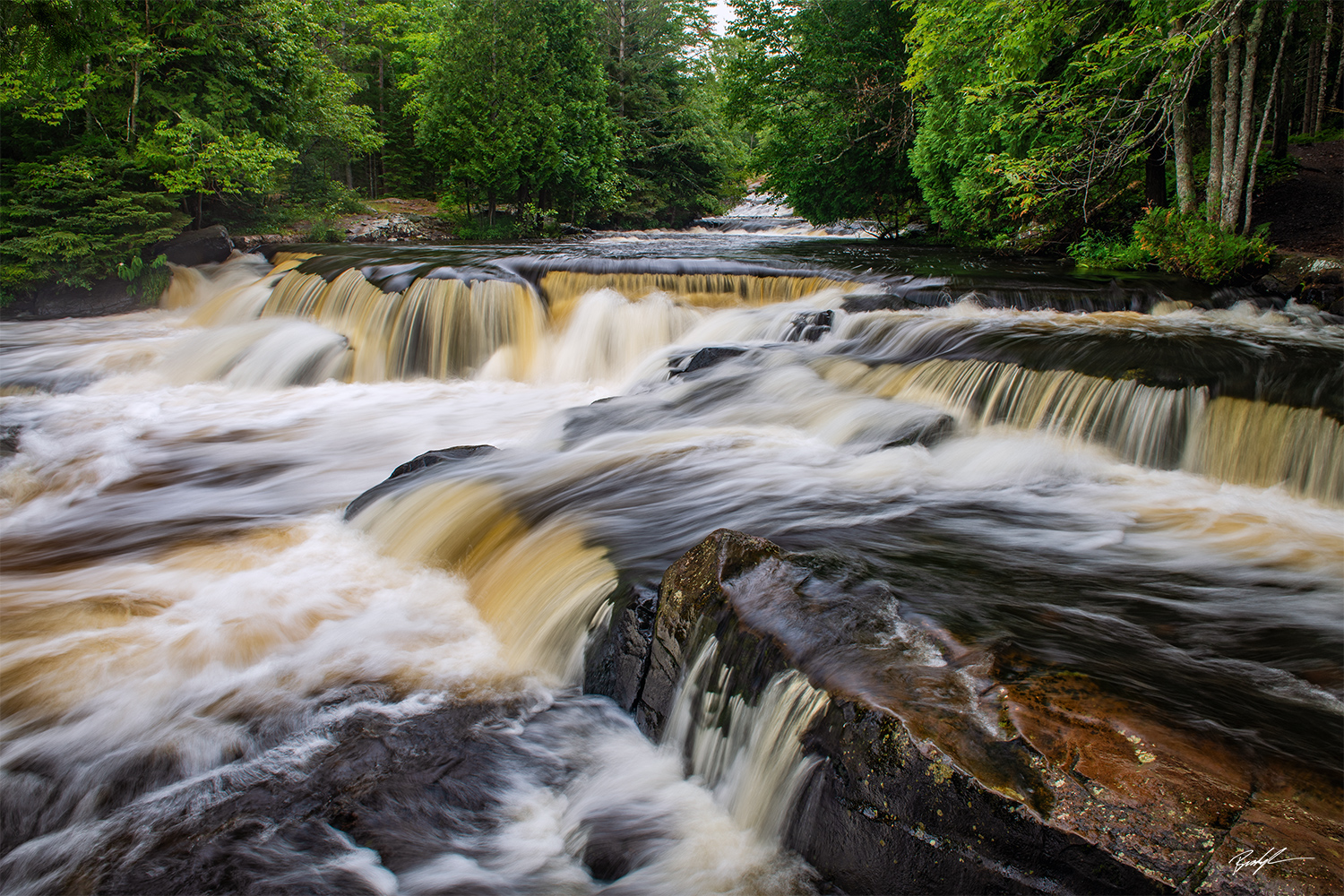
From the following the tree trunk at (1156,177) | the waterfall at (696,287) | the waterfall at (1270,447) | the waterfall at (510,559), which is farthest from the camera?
the tree trunk at (1156,177)

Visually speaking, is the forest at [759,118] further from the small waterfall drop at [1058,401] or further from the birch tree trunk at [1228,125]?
the small waterfall drop at [1058,401]

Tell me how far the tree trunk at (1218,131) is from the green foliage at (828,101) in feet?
23.1

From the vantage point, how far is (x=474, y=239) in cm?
1983

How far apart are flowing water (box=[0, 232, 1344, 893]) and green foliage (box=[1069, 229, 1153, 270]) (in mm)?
1635

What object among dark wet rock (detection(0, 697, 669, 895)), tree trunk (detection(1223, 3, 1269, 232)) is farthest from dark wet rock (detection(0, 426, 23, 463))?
tree trunk (detection(1223, 3, 1269, 232))

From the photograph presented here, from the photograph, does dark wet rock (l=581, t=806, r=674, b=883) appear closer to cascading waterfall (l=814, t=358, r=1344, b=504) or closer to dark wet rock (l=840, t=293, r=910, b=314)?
cascading waterfall (l=814, t=358, r=1344, b=504)

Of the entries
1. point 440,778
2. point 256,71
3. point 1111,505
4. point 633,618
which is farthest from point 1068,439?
point 256,71

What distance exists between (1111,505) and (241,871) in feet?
15.4

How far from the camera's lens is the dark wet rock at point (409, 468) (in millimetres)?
5035

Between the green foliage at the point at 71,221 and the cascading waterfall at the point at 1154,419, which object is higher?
the green foliage at the point at 71,221
